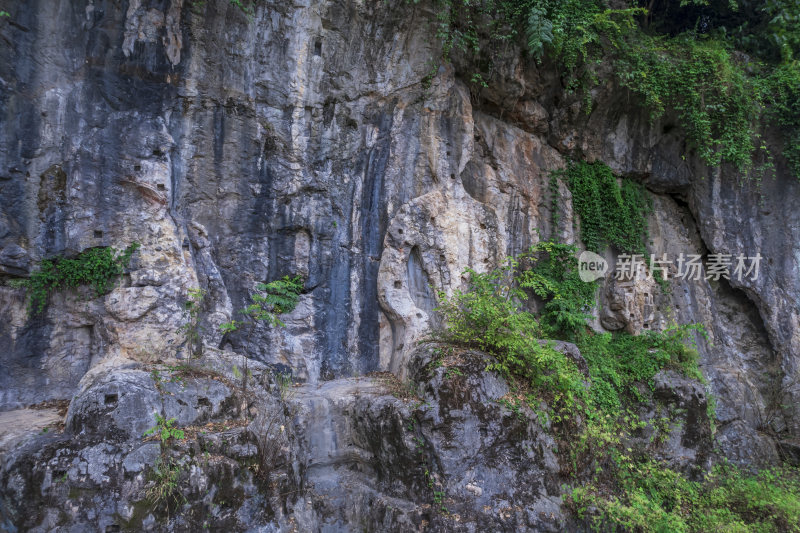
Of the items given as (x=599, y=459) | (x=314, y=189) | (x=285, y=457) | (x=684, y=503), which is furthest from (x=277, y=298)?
(x=684, y=503)

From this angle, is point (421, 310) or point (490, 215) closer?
point (421, 310)

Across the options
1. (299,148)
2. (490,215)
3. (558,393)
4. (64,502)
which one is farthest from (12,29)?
(558,393)

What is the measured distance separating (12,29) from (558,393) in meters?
9.19

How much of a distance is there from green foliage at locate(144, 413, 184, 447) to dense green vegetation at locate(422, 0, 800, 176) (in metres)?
7.50

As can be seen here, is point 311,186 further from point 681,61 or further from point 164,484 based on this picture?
point 681,61

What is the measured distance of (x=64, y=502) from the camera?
4.30 metres

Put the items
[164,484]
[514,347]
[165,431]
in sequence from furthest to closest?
[514,347]
[165,431]
[164,484]

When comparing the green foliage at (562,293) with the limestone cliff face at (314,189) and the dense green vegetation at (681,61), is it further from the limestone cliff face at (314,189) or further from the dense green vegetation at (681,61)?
the dense green vegetation at (681,61)

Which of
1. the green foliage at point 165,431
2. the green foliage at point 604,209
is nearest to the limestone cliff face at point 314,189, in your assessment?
the green foliage at point 604,209

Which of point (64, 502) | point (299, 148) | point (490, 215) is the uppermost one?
point (299, 148)

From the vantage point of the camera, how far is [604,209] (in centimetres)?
1035

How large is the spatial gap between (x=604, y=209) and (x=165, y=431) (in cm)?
969

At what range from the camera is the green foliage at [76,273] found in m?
6.25

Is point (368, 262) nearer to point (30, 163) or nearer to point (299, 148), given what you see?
point (299, 148)
